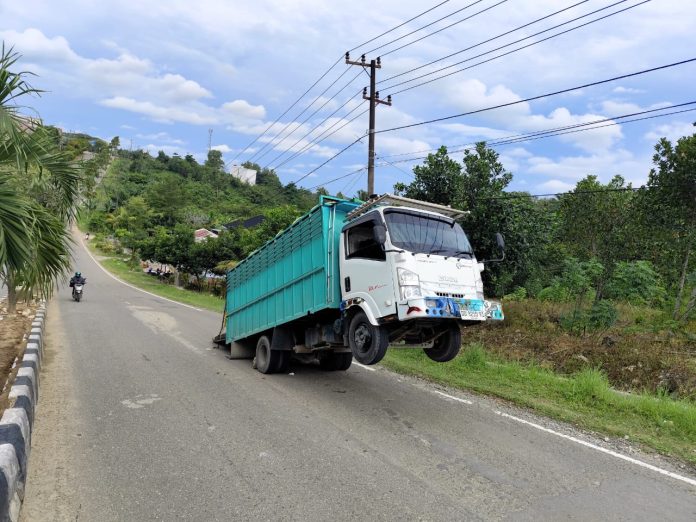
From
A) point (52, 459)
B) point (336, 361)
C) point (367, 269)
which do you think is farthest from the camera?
point (336, 361)

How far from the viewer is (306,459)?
4863mm

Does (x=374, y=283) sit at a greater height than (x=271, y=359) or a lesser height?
greater

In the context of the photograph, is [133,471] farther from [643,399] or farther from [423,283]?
[643,399]

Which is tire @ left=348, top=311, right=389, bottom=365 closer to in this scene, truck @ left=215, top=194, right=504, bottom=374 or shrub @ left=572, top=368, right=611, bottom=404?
truck @ left=215, top=194, right=504, bottom=374

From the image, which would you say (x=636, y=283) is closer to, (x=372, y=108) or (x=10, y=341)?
(x=372, y=108)

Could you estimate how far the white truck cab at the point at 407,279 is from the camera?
19.6 feet

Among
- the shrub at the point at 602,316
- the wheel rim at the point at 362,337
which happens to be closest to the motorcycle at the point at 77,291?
the wheel rim at the point at 362,337

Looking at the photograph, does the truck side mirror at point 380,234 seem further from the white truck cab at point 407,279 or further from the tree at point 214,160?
the tree at point 214,160

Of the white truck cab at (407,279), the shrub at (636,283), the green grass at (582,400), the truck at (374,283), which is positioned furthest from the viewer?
the shrub at (636,283)

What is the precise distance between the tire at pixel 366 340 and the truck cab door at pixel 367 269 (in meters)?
0.24

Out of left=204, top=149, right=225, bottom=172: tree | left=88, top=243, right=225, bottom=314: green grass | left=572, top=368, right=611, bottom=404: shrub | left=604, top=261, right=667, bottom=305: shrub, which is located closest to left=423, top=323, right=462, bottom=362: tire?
left=572, top=368, right=611, bottom=404: shrub

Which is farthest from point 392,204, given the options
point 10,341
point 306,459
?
point 10,341

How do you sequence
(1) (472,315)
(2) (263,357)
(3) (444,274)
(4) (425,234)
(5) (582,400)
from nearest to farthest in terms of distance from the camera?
Result: 1. (1) (472,315)
2. (3) (444,274)
3. (4) (425,234)
4. (5) (582,400)
5. (2) (263,357)

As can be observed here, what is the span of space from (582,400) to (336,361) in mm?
4258
